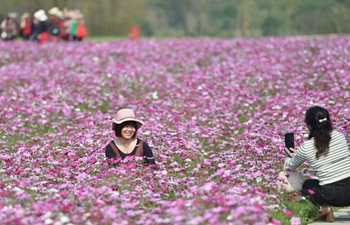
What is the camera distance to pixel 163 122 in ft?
38.3

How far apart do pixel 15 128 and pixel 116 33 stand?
4249 cm

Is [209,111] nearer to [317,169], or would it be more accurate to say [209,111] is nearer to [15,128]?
[15,128]

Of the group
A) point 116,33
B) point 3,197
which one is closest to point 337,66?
point 3,197

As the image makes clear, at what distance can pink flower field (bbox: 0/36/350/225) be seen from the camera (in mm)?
6203

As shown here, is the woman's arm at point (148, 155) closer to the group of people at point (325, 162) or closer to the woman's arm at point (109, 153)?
the woman's arm at point (109, 153)

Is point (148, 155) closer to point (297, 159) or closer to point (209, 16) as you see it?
point (297, 159)

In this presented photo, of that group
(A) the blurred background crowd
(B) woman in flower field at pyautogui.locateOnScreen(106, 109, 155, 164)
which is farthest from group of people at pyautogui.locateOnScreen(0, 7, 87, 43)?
(B) woman in flower field at pyautogui.locateOnScreen(106, 109, 155, 164)

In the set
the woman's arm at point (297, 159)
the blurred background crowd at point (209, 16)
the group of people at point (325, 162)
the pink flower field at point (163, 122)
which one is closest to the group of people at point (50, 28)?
the pink flower field at point (163, 122)

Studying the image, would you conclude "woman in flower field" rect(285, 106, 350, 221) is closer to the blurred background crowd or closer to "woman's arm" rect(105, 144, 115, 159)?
"woman's arm" rect(105, 144, 115, 159)

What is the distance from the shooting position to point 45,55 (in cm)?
2352

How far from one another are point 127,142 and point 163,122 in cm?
331

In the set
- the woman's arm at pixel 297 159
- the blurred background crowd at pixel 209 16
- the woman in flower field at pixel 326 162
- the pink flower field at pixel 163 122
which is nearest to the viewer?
the pink flower field at pixel 163 122

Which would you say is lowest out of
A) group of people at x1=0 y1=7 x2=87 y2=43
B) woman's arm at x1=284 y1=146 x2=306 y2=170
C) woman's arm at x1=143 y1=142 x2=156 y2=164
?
woman's arm at x1=143 y1=142 x2=156 y2=164

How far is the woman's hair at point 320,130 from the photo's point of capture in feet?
22.7
